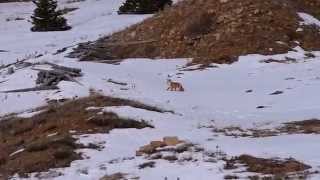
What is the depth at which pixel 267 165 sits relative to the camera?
40.7 feet

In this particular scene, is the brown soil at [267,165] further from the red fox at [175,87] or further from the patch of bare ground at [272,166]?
the red fox at [175,87]

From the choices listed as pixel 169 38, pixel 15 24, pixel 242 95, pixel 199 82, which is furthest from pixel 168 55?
pixel 15 24

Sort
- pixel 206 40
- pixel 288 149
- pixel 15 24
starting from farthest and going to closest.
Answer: pixel 15 24 → pixel 206 40 → pixel 288 149

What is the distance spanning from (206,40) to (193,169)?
16.5m

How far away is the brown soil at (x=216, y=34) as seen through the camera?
27219mm

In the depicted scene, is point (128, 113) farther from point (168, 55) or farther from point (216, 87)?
point (168, 55)

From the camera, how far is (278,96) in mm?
20625

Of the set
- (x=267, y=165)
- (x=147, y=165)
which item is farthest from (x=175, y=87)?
(x=267, y=165)

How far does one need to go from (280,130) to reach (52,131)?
553 cm

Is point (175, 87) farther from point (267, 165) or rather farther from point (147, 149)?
point (267, 165)

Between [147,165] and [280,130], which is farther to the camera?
[280,130]

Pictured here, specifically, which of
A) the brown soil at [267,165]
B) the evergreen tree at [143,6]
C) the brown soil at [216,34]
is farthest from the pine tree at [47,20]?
the brown soil at [267,165]

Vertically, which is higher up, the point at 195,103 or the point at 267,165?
the point at 267,165

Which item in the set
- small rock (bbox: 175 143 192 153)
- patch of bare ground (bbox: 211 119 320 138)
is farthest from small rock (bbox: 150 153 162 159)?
patch of bare ground (bbox: 211 119 320 138)
